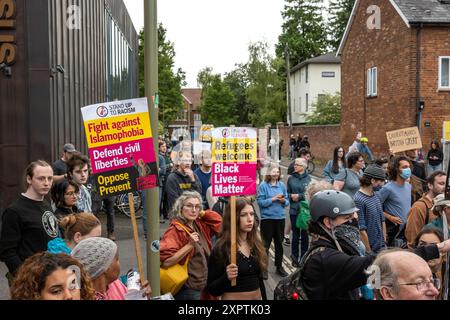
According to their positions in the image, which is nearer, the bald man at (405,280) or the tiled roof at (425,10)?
the bald man at (405,280)

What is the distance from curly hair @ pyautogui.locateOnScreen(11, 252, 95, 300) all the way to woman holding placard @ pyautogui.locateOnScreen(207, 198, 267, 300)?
2.01 meters

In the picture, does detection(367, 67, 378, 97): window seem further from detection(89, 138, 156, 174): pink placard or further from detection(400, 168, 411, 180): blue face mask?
detection(89, 138, 156, 174): pink placard

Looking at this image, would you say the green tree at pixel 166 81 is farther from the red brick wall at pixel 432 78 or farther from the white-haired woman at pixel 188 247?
the white-haired woman at pixel 188 247

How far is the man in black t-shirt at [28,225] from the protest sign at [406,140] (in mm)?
8138

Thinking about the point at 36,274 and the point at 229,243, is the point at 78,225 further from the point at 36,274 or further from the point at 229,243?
the point at 36,274

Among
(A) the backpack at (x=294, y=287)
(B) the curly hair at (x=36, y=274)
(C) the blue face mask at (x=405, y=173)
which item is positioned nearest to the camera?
(B) the curly hair at (x=36, y=274)

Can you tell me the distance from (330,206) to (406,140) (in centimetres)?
826

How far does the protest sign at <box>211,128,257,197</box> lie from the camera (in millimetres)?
5723

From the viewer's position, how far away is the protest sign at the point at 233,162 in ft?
18.8

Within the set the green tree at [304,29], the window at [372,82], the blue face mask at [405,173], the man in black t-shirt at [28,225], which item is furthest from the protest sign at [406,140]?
the green tree at [304,29]

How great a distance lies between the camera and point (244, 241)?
5379mm

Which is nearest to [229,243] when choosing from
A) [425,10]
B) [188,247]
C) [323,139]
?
[188,247]

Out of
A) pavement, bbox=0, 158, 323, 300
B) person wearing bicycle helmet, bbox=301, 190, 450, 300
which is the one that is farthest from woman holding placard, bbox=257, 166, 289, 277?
person wearing bicycle helmet, bbox=301, 190, 450, 300
